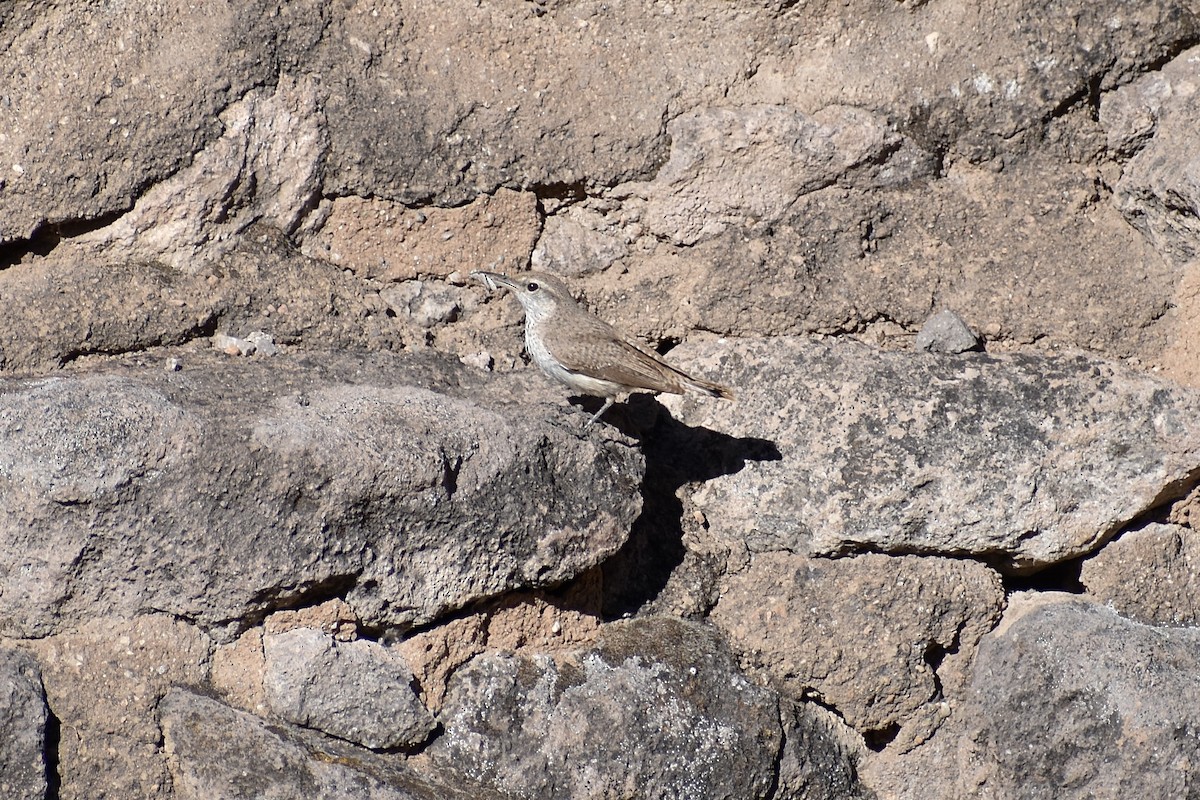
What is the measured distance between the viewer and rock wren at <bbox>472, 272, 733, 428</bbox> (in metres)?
5.57

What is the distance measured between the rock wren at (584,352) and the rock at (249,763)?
176 centimetres

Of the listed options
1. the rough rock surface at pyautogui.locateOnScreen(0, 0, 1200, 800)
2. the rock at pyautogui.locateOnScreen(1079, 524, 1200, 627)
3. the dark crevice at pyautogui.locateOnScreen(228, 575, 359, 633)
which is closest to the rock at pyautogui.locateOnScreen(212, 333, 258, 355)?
the rough rock surface at pyautogui.locateOnScreen(0, 0, 1200, 800)

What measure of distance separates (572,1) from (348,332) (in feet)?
6.46

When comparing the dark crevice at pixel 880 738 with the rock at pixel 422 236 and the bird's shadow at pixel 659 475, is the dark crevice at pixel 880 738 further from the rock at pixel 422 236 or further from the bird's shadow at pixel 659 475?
the rock at pixel 422 236

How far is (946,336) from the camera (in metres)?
5.96

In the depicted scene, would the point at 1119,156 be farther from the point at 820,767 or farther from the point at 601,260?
the point at 820,767

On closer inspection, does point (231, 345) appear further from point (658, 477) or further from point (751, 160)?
point (751, 160)

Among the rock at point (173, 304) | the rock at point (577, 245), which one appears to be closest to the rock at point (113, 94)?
the rock at point (173, 304)

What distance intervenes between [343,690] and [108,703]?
33.5 inches

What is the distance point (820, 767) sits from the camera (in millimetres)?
5633

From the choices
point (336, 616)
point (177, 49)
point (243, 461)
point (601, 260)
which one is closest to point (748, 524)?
point (601, 260)

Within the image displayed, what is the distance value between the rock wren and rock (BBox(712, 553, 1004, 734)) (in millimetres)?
923

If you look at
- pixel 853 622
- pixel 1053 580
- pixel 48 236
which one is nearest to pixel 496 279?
pixel 48 236

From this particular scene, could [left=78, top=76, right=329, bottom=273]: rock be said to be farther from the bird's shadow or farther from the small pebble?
the bird's shadow
